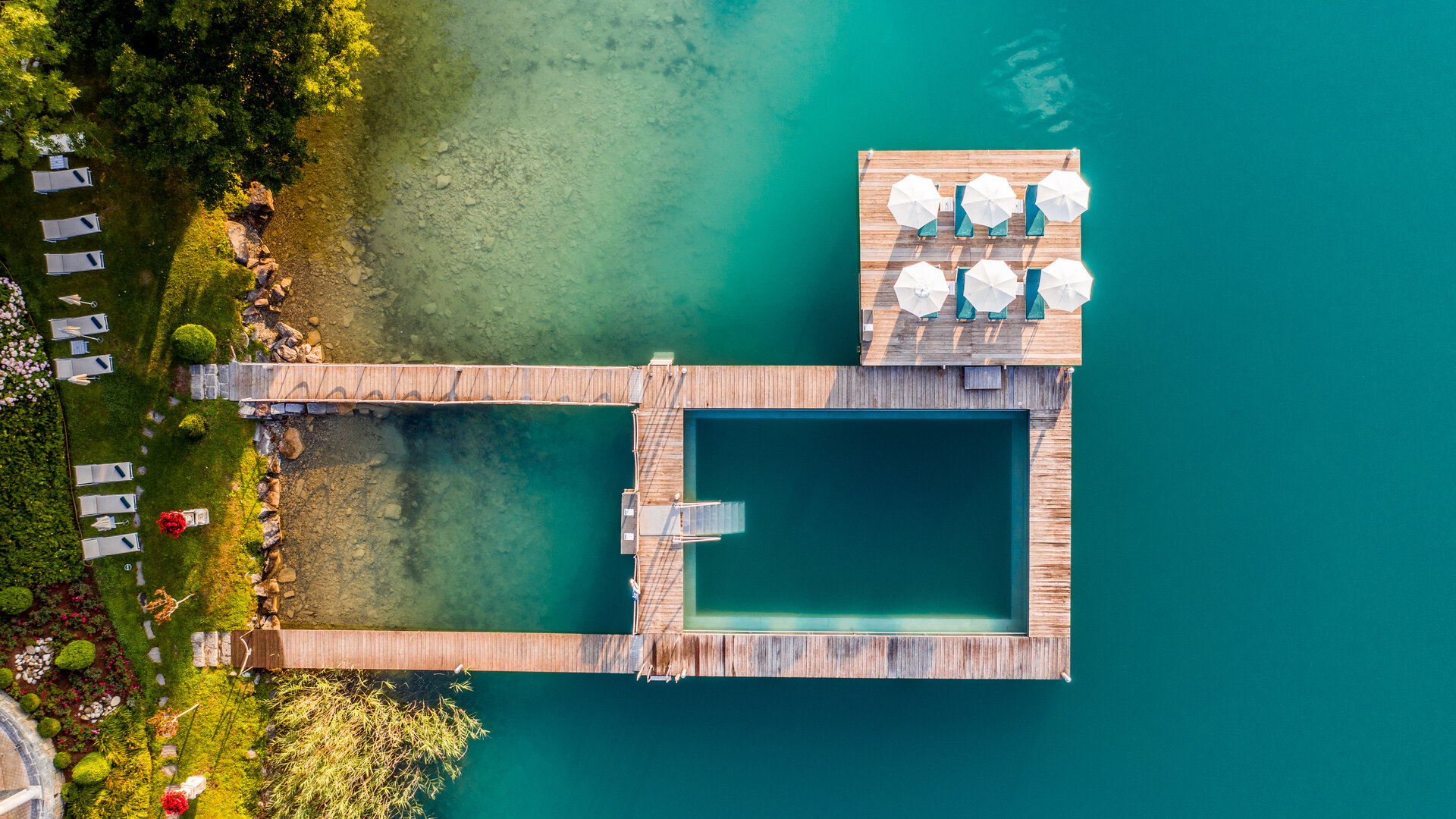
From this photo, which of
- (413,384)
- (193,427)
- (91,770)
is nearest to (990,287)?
(413,384)

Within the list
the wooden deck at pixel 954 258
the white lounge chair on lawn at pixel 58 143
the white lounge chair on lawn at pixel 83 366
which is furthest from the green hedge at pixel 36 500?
the wooden deck at pixel 954 258

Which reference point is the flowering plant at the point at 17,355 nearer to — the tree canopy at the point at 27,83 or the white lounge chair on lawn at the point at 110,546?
the white lounge chair on lawn at the point at 110,546

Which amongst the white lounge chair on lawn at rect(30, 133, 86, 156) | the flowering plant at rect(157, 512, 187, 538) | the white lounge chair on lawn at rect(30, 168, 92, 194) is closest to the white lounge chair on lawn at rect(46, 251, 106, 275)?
the white lounge chair on lawn at rect(30, 168, 92, 194)

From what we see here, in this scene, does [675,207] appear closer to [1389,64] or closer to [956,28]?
[956,28]

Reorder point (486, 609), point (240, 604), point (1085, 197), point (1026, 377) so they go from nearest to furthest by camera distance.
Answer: point (1085, 197) → point (1026, 377) → point (240, 604) → point (486, 609)

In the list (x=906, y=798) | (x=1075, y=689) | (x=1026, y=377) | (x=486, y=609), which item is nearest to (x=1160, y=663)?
(x=1075, y=689)

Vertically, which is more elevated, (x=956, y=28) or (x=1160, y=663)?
(x=956, y=28)

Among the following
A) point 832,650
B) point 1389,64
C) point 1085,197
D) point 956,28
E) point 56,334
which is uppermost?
point 956,28
